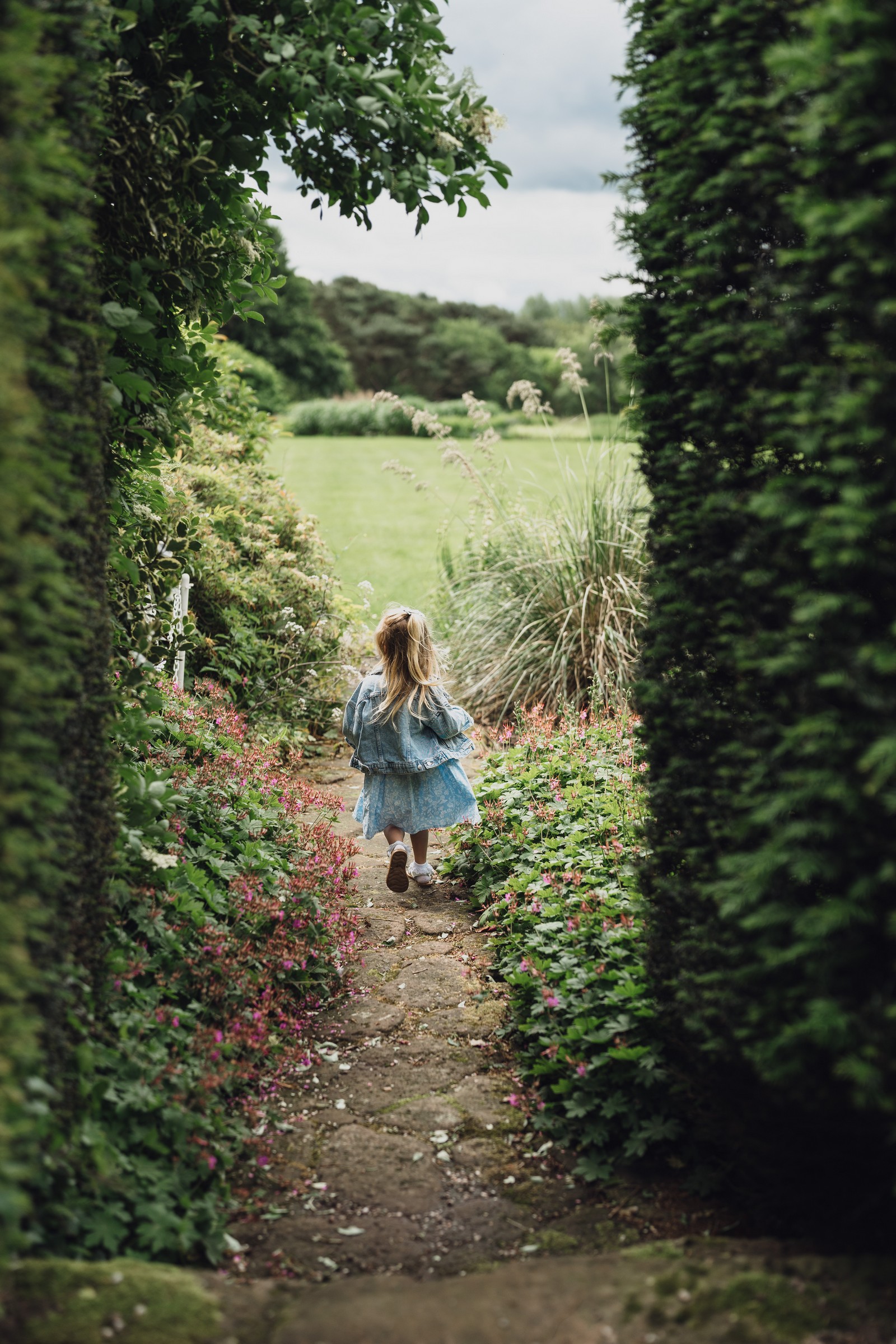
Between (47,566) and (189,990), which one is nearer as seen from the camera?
(47,566)

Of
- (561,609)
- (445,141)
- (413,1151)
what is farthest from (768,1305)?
(561,609)

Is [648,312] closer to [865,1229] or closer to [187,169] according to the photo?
[187,169]

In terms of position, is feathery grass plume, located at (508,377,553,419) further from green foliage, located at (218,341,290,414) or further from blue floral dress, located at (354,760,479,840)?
green foliage, located at (218,341,290,414)

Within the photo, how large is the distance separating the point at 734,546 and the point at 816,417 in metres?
0.48

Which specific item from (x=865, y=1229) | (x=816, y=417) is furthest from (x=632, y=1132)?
(x=816, y=417)

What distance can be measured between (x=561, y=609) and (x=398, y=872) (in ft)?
9.55

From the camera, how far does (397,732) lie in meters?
4.69

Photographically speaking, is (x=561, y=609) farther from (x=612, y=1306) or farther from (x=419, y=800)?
(x=612, y=1306)

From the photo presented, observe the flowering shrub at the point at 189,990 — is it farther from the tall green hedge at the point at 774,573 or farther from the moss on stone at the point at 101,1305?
the tall green hedge at the point at 774,573

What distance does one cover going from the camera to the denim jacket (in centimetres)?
466

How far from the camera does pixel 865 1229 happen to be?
196 centimetres

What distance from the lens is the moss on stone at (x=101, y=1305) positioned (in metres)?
1.68

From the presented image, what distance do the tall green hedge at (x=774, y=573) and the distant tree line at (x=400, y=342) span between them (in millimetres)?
35821

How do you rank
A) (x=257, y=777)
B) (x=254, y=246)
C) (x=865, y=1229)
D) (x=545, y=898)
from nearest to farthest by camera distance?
(x=865, y=1229)
(x=254, y=246)
(x=545, y=898)
(x=257, y=777)
